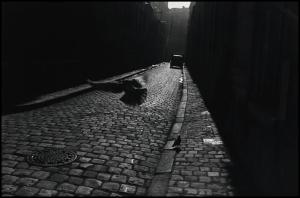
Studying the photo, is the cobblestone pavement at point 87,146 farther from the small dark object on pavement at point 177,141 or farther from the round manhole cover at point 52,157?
the small dark object on pavement at point 177,141

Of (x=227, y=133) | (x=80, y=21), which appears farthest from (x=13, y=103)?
(x=80, y=21)

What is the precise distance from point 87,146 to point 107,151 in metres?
0.49

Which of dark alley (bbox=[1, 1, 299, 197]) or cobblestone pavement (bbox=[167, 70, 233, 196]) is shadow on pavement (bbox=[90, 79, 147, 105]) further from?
cobblestone pavement (bbox=[167, 70, 233, 196])

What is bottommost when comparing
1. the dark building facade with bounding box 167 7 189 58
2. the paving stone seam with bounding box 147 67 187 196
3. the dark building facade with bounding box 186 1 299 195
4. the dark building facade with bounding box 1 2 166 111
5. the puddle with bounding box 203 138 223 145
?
the paving stone seam with bounding box 147 67 187 196

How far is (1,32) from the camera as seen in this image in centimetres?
1294

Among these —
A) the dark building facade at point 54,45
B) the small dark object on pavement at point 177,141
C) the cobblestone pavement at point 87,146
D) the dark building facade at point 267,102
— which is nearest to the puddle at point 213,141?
the dark building facade at point 267,102

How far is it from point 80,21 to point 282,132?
16.9 metres

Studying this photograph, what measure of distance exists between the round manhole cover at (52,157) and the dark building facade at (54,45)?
4.66 meters

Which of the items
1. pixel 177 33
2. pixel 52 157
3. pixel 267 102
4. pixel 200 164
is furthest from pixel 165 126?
pixel 177 33

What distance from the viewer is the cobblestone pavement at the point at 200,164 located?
456cm

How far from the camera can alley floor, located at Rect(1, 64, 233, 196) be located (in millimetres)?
4645

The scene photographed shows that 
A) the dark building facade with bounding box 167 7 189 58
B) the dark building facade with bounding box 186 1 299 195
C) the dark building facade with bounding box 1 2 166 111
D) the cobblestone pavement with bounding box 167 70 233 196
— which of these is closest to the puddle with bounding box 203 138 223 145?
the cobblestone pavement with bounding box 167 70 233 196

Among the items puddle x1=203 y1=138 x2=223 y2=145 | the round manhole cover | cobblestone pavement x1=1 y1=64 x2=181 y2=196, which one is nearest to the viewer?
cobblestone pavement x1=1 y1=64 x2=181 y2=196

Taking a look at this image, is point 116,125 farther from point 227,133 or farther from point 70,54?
point 70,54
